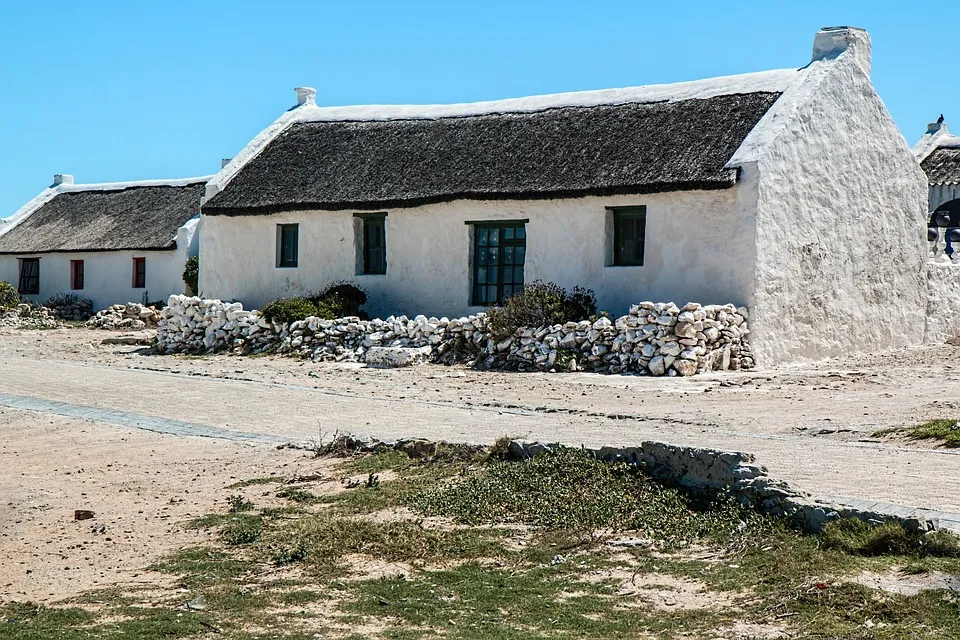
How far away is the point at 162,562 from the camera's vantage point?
8.04 m

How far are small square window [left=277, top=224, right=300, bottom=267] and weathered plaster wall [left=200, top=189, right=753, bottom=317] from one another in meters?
0.16

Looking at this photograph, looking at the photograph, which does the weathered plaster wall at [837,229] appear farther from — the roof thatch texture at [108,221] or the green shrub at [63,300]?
the green shrub at [63,300]

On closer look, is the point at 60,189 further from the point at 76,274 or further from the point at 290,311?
the point at 290,311

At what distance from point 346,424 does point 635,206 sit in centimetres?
945

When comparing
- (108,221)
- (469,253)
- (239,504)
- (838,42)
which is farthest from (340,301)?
(108,221)

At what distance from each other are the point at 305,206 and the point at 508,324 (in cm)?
667

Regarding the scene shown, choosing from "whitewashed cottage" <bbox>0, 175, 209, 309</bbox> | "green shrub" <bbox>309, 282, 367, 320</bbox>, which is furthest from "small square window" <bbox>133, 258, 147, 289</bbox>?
"green shrub" <bbox>309, 282, 367, 320</bbox>

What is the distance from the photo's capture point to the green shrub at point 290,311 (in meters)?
22.6

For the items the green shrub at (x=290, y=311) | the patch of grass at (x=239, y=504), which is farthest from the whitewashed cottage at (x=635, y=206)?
the patch of grass at (x=239, y=504)

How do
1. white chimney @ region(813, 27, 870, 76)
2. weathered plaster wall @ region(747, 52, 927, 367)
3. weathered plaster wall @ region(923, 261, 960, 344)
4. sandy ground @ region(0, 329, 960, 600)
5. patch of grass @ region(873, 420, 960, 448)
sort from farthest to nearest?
weathered plaster wall @ region(923, 261, 960, 344) → white chimney @ region(813, 27, 870, 76) → weathered plaster wall @ region(747, 52, 927, 367) → patch of grass @ region(873, 420, 960, 448) → sandy ground @ region(0, 329, 960, 600)

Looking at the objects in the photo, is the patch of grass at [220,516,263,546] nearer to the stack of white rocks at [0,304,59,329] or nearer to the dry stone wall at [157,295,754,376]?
the dry stone wall at [157,295,754,376]

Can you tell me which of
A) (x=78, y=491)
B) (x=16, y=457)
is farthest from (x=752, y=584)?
(x=16, y=457)

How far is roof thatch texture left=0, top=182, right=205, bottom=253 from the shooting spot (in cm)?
3606

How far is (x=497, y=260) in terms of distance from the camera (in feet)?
74.5
